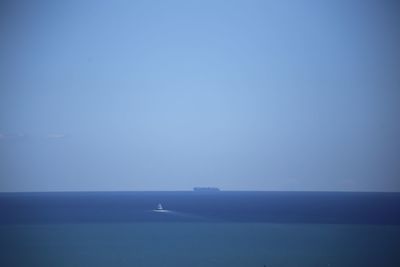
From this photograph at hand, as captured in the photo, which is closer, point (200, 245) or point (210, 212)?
point (200, 245)

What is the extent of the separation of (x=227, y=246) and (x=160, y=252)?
11.6 feet

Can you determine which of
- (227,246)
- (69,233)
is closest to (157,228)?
(69,233)

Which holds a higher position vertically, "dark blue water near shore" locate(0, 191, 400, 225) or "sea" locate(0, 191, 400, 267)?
"dark blue water near shore" locate(0, 191, 400, 225)

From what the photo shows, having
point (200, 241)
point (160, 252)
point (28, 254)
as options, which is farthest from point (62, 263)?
point (200, 241)

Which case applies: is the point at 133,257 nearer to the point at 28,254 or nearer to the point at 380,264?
the point at 28,254

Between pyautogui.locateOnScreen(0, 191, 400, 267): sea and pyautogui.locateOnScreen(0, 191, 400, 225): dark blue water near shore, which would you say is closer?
pyautogui.locateOnScreen(0, 191, 400, 267): sea

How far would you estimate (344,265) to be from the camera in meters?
16.8

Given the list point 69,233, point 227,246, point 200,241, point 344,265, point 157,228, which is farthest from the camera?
point 157,228

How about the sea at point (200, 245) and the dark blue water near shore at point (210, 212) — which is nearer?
the sea at point (200, 245)

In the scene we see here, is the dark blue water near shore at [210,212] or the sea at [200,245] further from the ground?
the dark blue water near shore at [210,212]

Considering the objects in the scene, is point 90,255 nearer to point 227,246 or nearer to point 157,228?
point 227,246

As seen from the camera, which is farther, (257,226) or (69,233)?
(257,226)

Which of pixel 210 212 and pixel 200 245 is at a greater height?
pixel 210 212

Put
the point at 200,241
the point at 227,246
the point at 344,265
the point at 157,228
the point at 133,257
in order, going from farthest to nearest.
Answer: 1. the point at 157,228
2. the point at 200,241
3. the point at 227,246
4. the point at 133,257
5. the point at 344,265
